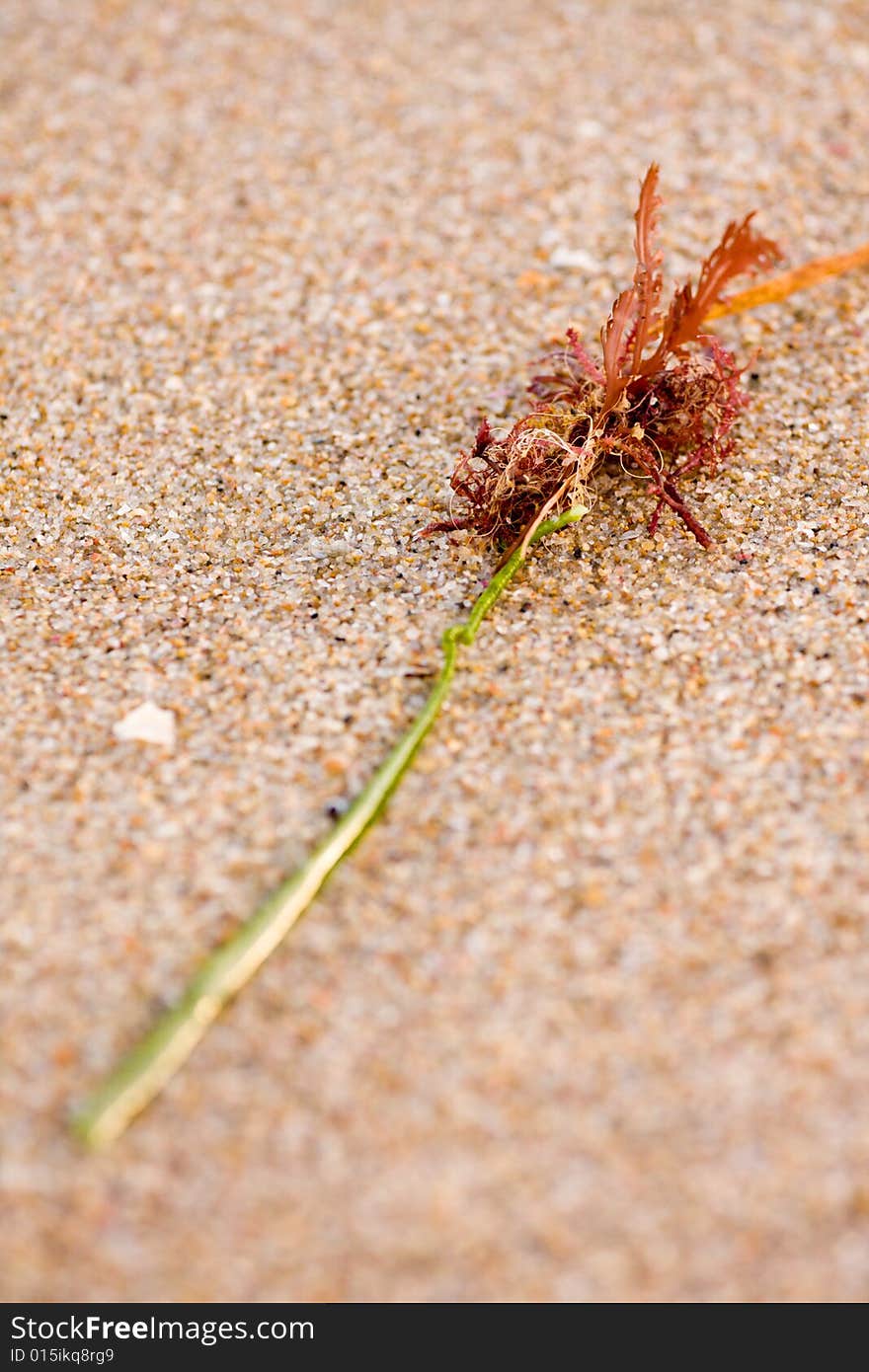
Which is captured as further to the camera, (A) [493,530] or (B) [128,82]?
(B) [128,82]

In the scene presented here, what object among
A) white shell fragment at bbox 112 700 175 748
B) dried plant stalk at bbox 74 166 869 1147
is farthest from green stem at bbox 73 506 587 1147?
white shell fragment at bbox 112 700 175 748

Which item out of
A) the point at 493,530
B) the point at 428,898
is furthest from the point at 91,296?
the point at 428,898

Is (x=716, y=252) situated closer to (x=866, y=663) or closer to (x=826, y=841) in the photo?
(x=866, y=663)

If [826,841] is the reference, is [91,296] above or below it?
above

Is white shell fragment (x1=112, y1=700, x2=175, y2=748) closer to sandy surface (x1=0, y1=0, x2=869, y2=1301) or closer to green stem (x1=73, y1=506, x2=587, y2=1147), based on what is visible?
sandy surface (x1=0, y1=0, x2=869, y2=1301)

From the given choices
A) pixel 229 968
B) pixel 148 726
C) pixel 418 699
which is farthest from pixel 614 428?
pixel 229 968

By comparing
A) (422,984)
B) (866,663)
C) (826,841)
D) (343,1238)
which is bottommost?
(343,1238)

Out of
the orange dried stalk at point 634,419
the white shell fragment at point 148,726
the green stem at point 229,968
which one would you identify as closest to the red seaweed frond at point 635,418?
the orange dried stalk at point 634,419

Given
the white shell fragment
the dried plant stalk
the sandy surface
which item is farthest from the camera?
the dried plant stalk
